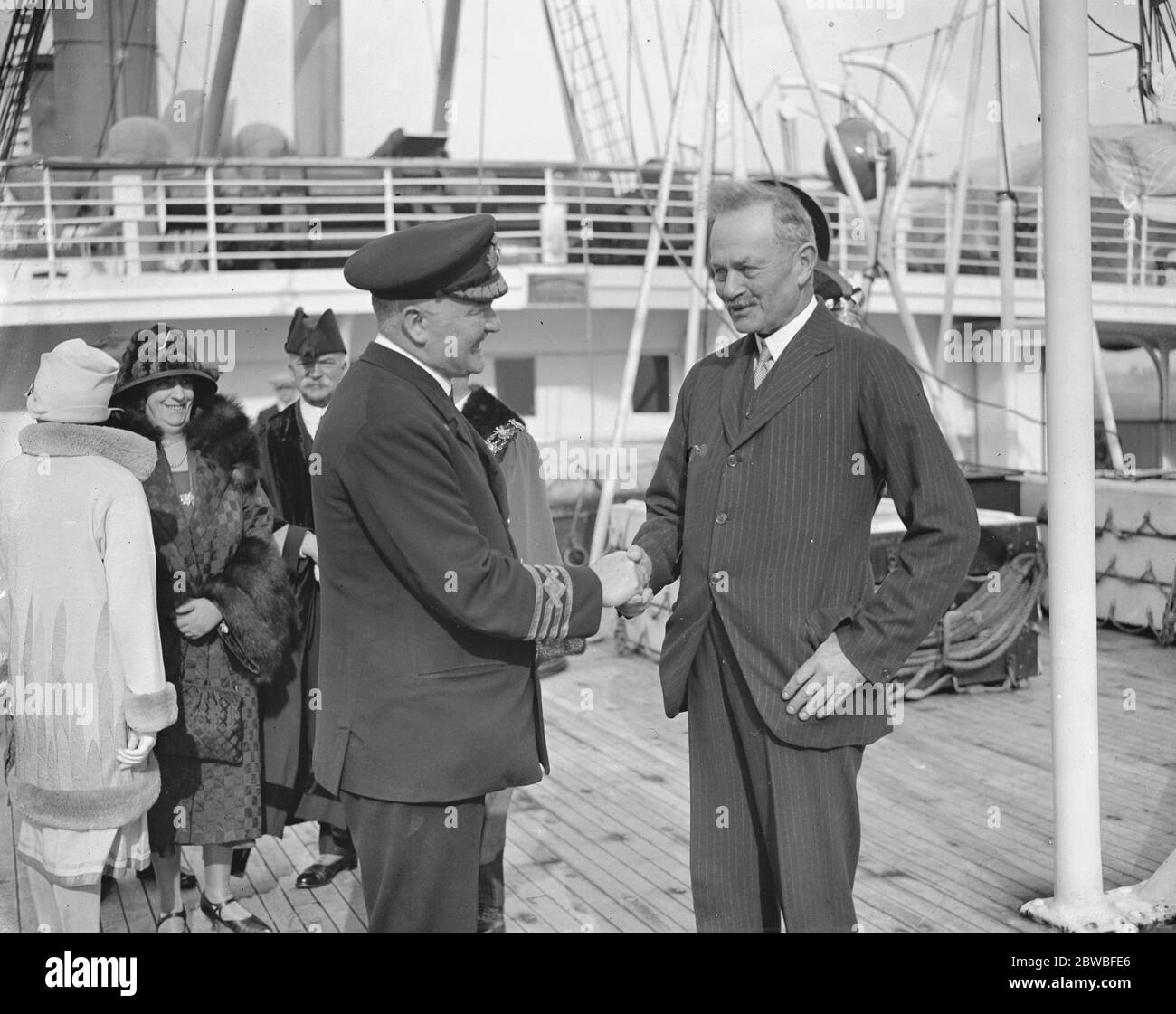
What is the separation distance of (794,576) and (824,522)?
12cm

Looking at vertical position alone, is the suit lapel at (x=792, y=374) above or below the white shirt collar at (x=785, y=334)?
below

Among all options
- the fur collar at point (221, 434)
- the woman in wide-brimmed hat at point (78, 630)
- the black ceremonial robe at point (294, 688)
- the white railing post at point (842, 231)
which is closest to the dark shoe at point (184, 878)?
the black ceremonial robe at point (294, 688)

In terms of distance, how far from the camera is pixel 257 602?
11.9ft

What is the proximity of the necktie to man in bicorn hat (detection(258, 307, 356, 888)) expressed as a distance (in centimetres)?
178

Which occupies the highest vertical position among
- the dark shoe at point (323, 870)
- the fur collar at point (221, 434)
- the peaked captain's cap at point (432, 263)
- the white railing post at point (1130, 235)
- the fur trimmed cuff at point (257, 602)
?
the white railing post at point (1130, 235)

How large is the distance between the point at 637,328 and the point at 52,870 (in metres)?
6.38

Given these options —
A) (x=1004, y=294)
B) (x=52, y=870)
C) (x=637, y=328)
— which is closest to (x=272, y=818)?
(x=52, y=870)

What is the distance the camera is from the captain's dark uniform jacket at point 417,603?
7.50 ft

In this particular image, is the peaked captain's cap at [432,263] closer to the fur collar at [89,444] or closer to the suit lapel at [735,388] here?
the suit lapel at [735,388]

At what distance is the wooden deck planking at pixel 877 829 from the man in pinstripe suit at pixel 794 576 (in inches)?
50.1

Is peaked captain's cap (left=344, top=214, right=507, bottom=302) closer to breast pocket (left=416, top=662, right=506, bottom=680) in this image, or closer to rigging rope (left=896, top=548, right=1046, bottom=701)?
breast pocket (left=416, top=662, right=506, bottom=680)

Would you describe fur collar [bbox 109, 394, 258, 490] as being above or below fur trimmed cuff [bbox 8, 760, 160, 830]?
above

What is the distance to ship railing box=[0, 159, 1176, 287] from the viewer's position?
9.66 metres

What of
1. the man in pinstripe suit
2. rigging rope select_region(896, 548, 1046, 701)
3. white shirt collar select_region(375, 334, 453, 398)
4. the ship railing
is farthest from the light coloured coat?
the ship railing
